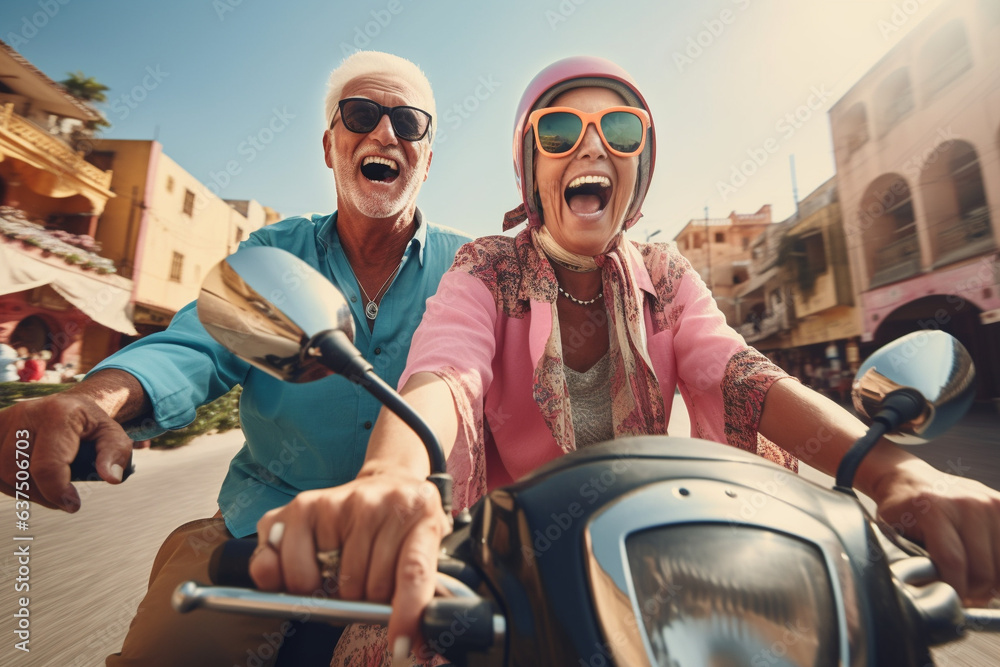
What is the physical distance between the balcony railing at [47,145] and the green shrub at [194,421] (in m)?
8.71

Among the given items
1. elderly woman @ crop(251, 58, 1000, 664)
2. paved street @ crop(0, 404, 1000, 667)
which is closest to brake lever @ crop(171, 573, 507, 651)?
elderly woman @ crop(251, 58, 1000, 664)

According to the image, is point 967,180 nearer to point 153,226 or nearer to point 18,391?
point 18,391

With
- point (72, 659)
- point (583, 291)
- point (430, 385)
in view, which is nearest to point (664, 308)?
point (583, 291)

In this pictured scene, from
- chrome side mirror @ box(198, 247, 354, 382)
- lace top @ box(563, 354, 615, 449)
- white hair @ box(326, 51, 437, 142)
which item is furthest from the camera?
white hair @ box(326, 51, 437, 142)

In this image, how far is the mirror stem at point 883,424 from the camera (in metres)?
0.76

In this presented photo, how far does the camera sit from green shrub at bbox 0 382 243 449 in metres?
7.57

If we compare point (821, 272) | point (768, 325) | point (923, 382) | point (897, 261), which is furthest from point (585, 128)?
point (768, 325)

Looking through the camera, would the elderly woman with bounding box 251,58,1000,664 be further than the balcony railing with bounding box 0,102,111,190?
No

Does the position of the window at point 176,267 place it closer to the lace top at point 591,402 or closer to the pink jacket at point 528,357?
the pink jacket at point 528,357

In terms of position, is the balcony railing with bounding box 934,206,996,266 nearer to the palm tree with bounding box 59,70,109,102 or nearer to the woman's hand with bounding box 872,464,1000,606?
the woman's hand with bounding box 872,464,1000,606

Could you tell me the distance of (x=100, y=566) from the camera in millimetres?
2912

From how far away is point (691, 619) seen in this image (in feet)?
1.61

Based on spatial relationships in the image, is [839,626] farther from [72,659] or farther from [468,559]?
[72,659]

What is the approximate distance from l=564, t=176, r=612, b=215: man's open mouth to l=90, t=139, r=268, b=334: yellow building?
59.9 ft
